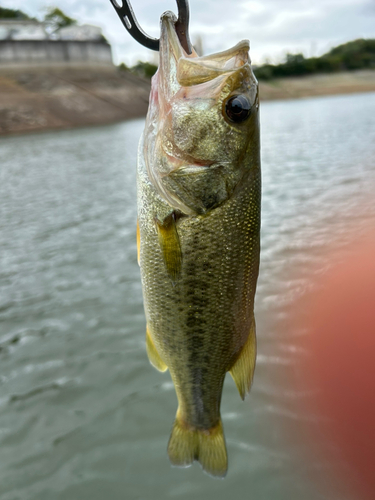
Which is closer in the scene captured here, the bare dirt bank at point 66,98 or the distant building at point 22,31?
the bare dirt bank at point 66,98

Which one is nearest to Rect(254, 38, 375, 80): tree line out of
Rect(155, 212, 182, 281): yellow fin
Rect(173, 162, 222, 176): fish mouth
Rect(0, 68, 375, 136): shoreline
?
Rect(0, 68, 375, 136): shoreline

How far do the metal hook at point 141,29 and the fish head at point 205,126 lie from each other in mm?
69

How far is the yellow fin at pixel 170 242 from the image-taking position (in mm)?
1909

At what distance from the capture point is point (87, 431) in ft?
13.7

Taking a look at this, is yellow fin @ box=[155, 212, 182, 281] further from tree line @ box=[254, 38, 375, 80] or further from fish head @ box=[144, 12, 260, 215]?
tree line @ box=[254, 38, 375, 80]

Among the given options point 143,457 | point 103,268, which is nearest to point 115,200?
point 103,268

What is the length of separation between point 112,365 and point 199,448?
9.75 ft

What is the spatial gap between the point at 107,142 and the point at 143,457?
2568 cm

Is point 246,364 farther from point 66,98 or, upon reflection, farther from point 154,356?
point 66,98

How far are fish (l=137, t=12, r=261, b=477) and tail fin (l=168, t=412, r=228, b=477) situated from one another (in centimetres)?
63

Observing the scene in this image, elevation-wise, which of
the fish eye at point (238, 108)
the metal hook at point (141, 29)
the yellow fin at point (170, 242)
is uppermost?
the metal hook at point (141, 29)

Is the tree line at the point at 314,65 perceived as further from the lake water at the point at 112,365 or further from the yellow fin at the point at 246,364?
the yellow fin at the point at 246,364

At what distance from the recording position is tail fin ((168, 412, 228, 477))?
2.30m

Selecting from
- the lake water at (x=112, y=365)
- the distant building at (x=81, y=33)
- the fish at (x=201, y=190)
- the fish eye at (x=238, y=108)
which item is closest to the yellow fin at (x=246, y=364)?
the fish at (x=201, y=190)
